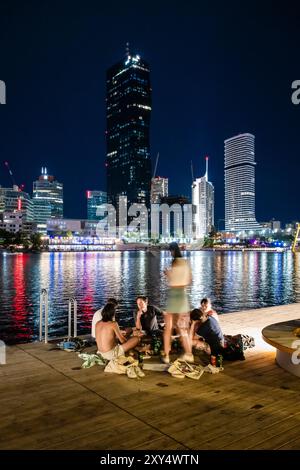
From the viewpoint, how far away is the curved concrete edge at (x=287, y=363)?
677cm

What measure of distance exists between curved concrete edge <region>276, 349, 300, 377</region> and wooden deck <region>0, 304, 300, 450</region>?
12 centimetres

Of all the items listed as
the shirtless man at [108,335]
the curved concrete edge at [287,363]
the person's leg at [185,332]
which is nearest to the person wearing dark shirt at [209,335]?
the person's leg at [185,332]

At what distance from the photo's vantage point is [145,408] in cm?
→ 532

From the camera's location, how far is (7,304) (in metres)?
28.9

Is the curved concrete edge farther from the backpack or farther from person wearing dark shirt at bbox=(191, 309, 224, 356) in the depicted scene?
person wearing dark shirt at bbox=(191, 309, 224, 356)

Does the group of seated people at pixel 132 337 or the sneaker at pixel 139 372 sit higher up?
the group of seated people at pixel 132 337

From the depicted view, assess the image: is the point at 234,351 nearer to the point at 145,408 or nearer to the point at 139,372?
the point at 139,372

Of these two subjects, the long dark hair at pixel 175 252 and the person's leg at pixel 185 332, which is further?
the long dark hair at pixel 175 252

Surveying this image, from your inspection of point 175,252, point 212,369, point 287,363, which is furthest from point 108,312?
point 287,363

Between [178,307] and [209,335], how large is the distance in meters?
0.87

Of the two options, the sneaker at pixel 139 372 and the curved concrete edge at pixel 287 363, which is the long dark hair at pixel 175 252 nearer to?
the sneaker at pixel 139 372

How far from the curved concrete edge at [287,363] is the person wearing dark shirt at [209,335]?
1.15m

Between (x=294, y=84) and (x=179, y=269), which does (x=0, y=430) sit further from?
(x=294, y=84)
